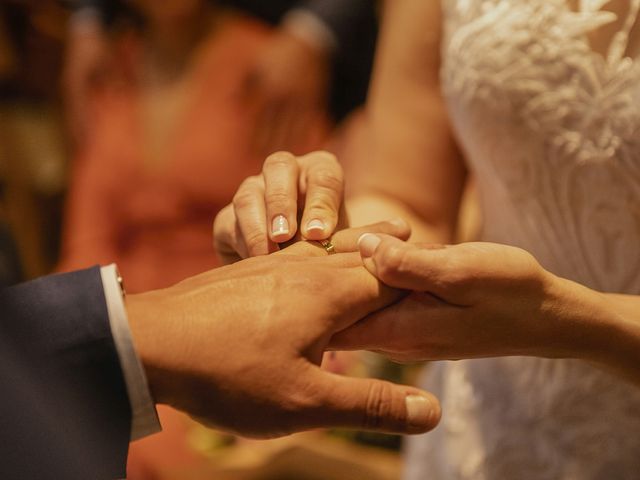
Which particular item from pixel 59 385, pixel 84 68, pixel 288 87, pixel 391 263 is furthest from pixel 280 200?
pixel 84 68

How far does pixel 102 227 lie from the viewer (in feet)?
4.83

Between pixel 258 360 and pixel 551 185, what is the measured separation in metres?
0.31

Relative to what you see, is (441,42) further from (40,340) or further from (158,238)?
(158,238)

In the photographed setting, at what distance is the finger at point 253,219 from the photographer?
1.84 ft

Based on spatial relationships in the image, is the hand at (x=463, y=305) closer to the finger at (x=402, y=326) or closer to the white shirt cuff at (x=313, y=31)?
the finger at (x=402, y=326)

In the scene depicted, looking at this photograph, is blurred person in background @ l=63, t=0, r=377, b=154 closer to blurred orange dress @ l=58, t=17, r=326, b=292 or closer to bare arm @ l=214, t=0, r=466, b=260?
blurred orange dress @ l=58, t=17, r=326, b=292

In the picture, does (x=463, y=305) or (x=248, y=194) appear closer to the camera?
(x=463, y=305)

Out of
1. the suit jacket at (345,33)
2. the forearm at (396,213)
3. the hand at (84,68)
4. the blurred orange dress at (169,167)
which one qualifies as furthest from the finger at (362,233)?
the hand at (84,68)

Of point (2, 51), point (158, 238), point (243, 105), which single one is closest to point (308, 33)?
point (243, 105)

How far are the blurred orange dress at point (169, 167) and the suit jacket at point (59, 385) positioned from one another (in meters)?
0.85

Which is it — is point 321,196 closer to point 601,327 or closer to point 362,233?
point 362,233

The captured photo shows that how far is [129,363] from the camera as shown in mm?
413

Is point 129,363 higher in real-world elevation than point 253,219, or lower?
lower

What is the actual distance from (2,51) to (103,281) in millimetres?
1670
